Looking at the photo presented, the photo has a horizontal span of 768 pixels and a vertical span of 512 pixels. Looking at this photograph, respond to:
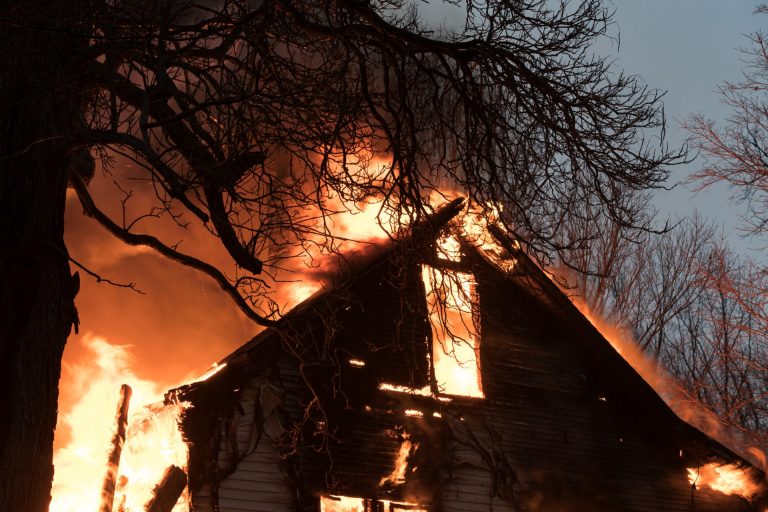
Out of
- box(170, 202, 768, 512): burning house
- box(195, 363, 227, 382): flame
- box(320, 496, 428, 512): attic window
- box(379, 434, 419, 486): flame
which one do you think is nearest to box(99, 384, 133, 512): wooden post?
box(170, 202, 768, 512): burning house

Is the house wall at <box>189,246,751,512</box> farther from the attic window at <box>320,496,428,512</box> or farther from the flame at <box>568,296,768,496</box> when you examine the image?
the flame at <box>568,296,768,496</box>

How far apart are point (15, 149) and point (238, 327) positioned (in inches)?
343

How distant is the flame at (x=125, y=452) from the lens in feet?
32.8

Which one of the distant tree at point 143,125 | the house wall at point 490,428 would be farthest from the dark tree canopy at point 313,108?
the house wall at point 490,428

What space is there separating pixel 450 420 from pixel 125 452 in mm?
4264

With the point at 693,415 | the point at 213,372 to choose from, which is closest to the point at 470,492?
the point at 213,372

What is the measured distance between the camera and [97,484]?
10.1 m

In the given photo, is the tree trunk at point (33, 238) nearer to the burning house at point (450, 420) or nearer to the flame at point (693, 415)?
the burning house at point (450, 420)

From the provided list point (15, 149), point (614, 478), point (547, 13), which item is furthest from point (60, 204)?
point (614, 478)

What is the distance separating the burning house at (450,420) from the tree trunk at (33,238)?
3410mm

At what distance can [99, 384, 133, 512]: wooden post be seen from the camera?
977cm

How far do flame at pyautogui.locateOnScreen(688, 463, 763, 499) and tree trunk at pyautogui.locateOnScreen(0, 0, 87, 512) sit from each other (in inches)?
407

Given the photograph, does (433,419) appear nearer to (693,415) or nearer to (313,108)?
(313,108)

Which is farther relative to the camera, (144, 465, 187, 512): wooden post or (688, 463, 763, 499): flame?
(688, 463, 763, 499): flame
